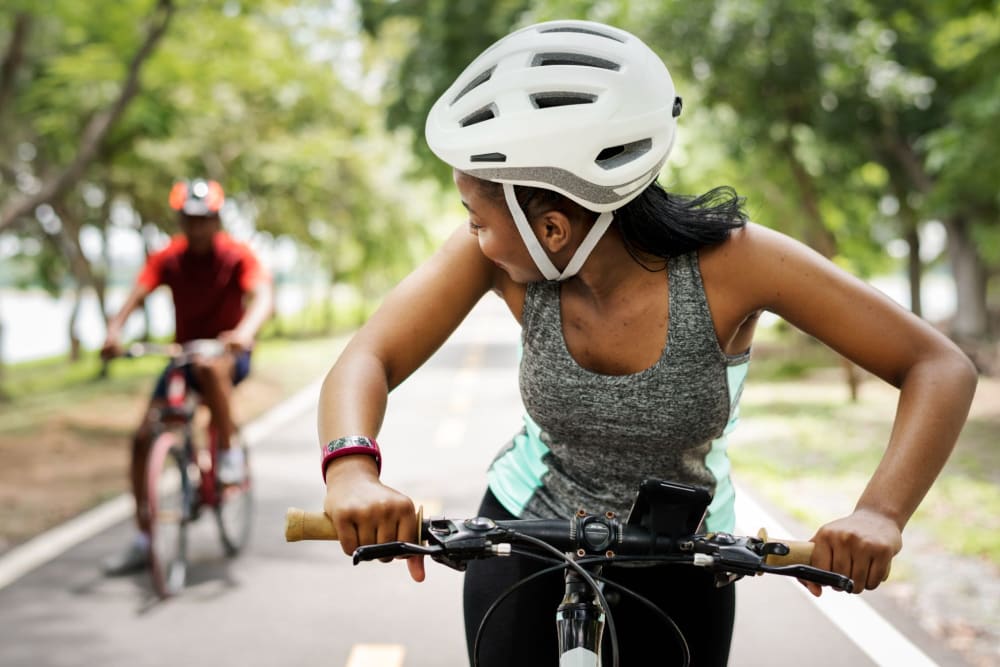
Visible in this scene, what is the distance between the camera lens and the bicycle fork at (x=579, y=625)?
1804 mm

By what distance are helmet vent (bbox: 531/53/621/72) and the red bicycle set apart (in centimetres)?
405

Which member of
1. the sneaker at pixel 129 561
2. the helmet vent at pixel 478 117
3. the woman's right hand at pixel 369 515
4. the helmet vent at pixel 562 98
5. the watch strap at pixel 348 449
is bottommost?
the sneaker at pixel 129 561

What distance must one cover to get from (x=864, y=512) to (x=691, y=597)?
1.44ft

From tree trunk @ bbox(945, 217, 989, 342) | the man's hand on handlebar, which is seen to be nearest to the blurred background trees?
tree trunk @ bbox(945, 217, 989, 342)

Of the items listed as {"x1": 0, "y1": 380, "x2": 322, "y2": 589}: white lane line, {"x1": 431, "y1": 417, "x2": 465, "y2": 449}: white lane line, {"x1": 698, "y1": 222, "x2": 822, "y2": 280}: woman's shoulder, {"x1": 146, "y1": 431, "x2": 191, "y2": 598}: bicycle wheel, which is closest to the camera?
{"x1": 698, "y1": 222, "x2": 822, "y2": 280}: woman's shoulder

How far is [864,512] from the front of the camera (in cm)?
183

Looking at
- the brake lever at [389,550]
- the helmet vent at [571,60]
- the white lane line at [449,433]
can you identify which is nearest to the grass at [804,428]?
the white lane line at [449,433]

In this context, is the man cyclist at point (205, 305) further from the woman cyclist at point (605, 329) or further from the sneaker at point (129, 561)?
the woman cyclist at point (605, 329)

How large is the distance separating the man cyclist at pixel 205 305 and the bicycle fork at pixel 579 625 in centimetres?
410

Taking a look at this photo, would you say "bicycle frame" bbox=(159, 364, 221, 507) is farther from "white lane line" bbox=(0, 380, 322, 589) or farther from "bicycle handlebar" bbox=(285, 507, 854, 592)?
"bicycle handlebar" bbox=(285, 507, 854, 592)

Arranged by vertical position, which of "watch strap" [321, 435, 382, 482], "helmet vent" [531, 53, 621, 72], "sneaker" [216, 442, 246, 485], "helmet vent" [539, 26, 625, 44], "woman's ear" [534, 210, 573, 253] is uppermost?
"helmet vent" [539, 26, 625, 44]

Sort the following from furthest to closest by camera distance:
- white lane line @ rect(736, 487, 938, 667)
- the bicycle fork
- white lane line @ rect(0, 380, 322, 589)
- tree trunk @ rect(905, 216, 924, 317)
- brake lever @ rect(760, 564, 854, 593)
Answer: tree trunk @ rect(905, 216, 924, 317) → white lane line @ rect(0, 380, 322, 589) → white lane line @ rect(736, 487, 938, 667) → the bicycle fork → brake lever @ rect(760, 564, 854, 593)

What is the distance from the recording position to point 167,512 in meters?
5.92

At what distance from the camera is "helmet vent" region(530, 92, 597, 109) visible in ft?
6.17
